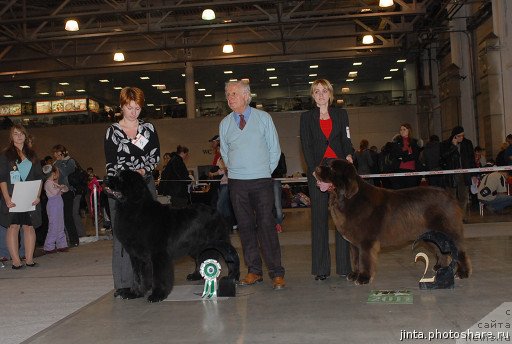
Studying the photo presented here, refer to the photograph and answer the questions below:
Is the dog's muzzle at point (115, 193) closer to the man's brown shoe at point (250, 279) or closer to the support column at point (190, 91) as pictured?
the man's brown shoe at point (250, 279)

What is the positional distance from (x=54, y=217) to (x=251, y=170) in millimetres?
5040

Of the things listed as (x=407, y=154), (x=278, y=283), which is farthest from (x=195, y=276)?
(x=407, y=154)

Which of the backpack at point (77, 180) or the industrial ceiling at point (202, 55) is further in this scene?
the industrial ceiling at point (202, 55)

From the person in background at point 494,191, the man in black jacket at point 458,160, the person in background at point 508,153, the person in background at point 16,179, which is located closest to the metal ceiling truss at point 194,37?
the person in background at point 508,153

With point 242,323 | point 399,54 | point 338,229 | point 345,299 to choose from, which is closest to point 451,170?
point 338,229

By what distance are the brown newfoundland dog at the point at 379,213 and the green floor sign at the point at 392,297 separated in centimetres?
47

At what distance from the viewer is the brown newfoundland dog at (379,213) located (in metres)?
5.00

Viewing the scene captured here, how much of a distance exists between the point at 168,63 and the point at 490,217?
17.3m

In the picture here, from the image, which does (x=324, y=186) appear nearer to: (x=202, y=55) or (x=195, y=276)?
(x=195, y=276)

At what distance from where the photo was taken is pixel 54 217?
365 inches

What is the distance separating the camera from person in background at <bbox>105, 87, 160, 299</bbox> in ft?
17.1

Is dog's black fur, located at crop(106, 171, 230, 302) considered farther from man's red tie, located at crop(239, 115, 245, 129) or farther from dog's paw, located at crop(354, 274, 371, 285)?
dog's paw, located at crop(354, 274, 371, 285)

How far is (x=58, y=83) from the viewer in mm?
27281

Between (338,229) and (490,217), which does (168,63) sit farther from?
(338,229)
